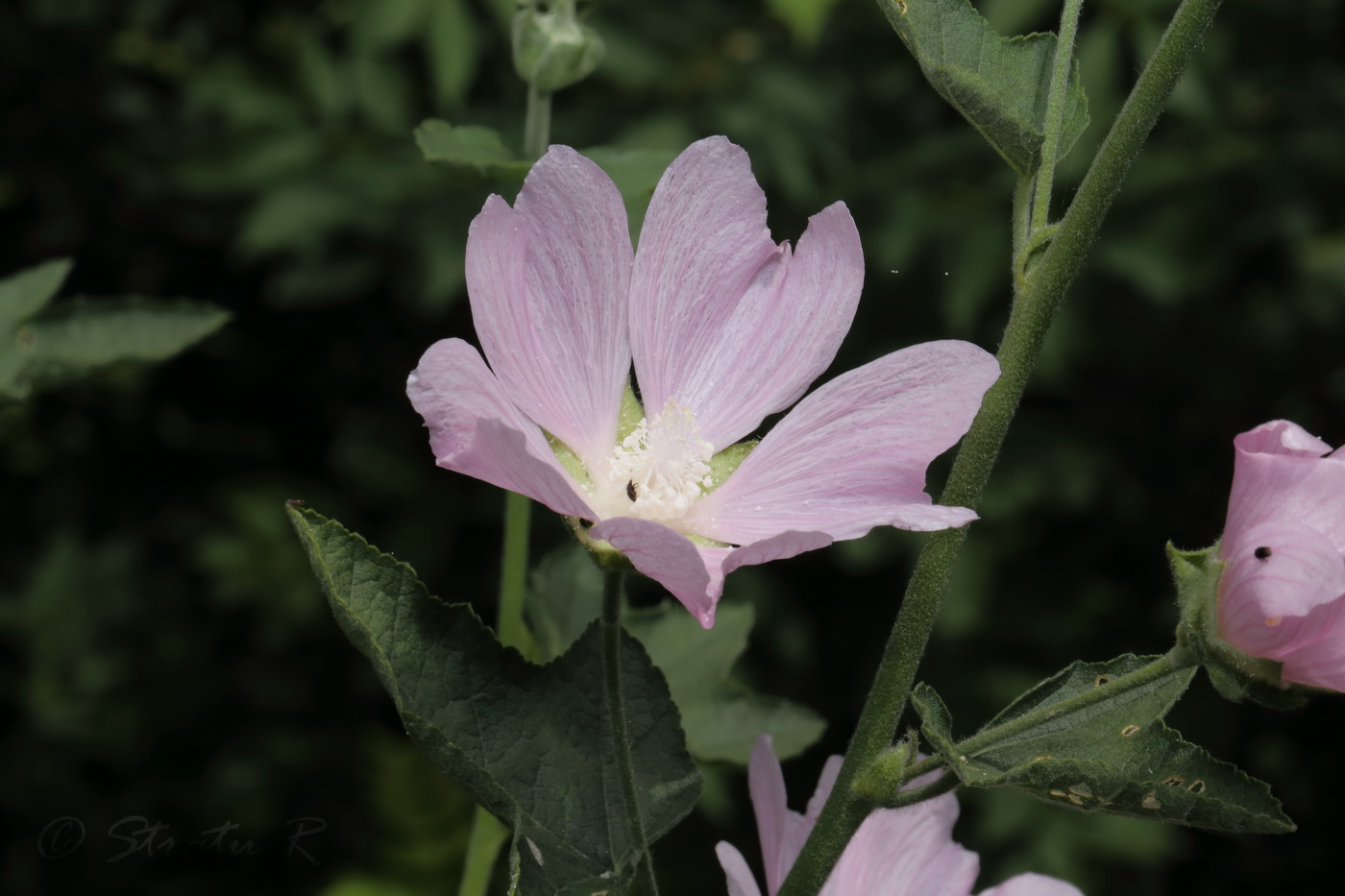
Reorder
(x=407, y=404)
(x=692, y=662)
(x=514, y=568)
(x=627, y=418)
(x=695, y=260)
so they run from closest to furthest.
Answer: (x=695, y=260), (x=627, y=418), (x=514, y=568), (x=692, y=662), (x=407, y=404)

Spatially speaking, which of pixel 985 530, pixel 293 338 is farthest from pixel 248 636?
pixel 985 530

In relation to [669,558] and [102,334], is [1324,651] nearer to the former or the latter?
[669,558]

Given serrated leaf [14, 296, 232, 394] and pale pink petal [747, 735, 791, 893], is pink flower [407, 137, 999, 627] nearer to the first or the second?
pale pink petal [747, 735, 791, 893]

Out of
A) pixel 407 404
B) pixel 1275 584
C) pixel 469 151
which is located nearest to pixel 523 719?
pixel 1275 584

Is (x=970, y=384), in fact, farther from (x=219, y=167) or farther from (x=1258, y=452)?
(x=219, y=167)

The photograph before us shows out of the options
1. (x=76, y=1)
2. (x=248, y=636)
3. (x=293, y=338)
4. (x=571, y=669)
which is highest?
(x=571, y=669)

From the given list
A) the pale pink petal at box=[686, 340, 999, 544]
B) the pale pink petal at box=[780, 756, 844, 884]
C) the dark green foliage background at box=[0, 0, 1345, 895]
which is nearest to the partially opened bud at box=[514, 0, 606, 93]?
the pale pink petal at box=[686, 340, 999, 544]
